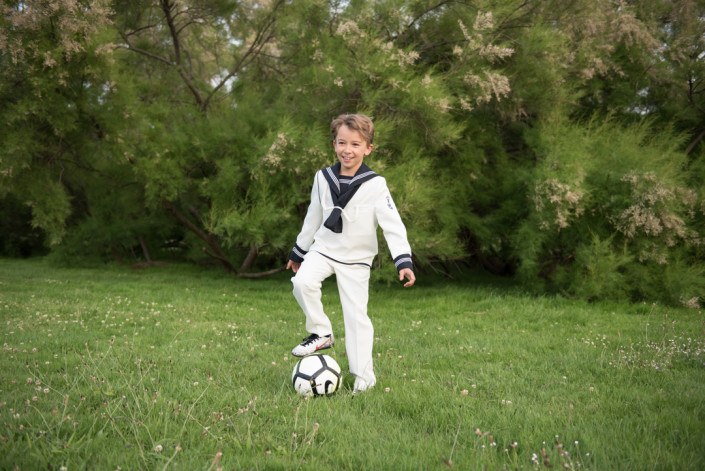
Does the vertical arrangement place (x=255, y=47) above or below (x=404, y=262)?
above

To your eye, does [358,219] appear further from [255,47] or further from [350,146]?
[255,47]

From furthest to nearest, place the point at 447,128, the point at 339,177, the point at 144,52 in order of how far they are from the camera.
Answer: the point at 144,52 → the point at 447,128 → the point at 339,177

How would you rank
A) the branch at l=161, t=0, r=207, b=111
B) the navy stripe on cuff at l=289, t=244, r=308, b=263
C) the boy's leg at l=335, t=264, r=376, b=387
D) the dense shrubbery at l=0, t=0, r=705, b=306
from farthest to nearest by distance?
the branch at l=161, t=0, r=207, b=111 < the dense shrubbery at l=0, t=0, r=705, b=306 < the navy stripe on cuff at l=289, t=244, r=308, b=263 < the boy's leg at l=335, t=264, r=376, b=387

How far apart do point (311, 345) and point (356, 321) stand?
453mm

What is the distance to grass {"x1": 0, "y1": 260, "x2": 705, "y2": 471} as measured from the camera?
313cm

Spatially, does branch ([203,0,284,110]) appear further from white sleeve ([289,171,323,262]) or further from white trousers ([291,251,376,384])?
white trousers ([291,251,376,384])

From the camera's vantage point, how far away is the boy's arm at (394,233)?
4277mm

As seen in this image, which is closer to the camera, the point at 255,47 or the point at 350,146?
the point at 350,146

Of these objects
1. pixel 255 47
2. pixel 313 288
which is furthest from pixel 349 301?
pixel 255 47

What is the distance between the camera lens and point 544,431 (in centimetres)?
351

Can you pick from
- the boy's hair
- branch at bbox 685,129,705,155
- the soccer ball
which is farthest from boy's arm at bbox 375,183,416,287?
branch at bbox 685,129,705,155

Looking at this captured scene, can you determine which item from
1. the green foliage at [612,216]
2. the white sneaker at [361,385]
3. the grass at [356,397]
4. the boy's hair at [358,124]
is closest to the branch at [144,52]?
the grass at [356,397]

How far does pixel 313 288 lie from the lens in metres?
4.46

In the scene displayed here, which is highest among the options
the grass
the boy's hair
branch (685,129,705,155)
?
branch (685,129,705,155)
